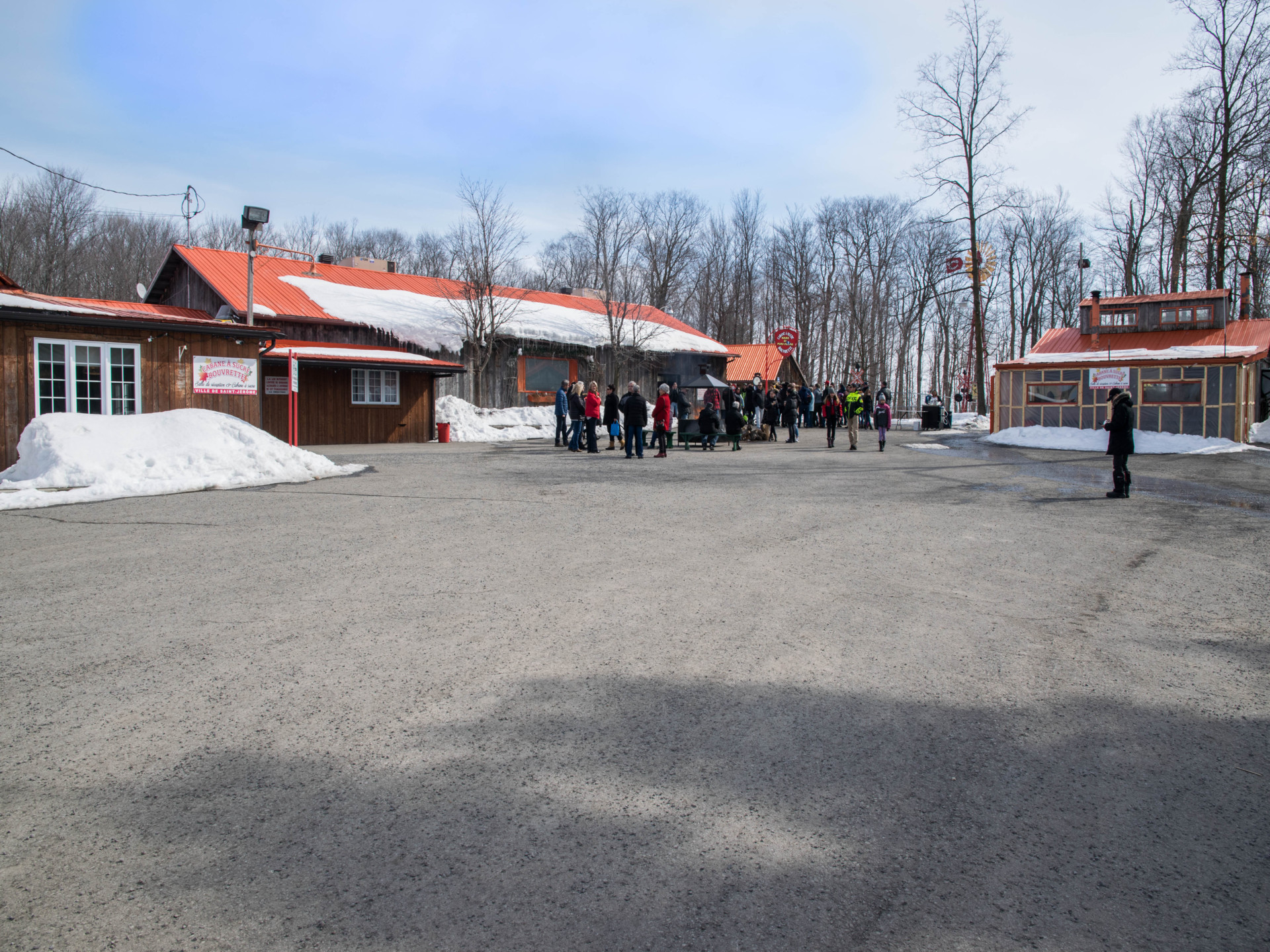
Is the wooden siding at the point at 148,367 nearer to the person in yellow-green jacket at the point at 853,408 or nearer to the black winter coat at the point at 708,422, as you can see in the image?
the black winter coat at the point at 708,422

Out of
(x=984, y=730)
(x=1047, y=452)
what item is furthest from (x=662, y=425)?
(x=984, y=730)

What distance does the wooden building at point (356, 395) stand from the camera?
2475 centimetres

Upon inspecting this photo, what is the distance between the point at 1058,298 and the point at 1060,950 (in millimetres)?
67508

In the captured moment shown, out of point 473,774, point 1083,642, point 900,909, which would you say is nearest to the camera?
point 900,909

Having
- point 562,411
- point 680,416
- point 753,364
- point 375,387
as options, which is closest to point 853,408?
point 680,416

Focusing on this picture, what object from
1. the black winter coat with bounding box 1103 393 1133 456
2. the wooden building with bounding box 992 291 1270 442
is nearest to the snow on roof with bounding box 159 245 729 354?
the wooden building with bounding box 992 291 1270 442

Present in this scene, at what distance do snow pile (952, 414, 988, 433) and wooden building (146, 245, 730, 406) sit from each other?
1211 centimetres

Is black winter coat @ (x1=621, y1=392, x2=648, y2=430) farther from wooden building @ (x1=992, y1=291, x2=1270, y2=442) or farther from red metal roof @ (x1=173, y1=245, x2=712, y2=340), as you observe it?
wooden building @ (x1=992, y1=291, x2=1270, y2=442)

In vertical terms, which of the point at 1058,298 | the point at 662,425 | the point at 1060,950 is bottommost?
the point at 1060,950

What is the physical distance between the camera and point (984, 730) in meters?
4.01

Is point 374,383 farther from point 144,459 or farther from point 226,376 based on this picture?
point 144,459

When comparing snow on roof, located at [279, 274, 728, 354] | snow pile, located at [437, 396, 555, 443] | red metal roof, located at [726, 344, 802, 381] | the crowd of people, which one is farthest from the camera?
red metal roof, located at [726, 344, 802, 381]

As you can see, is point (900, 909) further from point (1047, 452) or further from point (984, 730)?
point (1047, 452)

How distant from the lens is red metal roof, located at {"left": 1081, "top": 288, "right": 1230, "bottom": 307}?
27.2 metres
